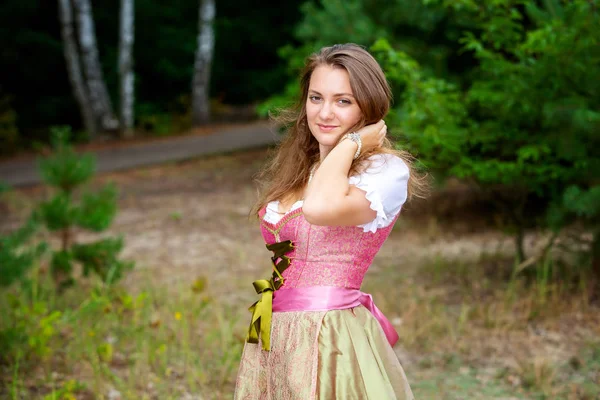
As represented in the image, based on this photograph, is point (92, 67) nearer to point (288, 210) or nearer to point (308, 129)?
point (308, 129)

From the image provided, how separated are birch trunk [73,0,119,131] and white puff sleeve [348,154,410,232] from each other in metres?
12.6

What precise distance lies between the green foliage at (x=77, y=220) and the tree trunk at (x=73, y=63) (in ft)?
31.2

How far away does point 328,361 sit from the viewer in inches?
75.9

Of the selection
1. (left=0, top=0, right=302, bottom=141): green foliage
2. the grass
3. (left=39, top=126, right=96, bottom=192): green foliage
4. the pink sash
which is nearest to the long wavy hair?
the pink sash

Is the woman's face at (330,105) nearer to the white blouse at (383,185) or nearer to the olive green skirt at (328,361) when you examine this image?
the white blouse at (383,185)

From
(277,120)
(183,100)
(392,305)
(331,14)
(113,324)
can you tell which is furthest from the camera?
(183,100)

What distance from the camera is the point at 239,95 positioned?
59.4 ft

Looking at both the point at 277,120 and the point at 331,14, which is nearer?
the point at 277,120

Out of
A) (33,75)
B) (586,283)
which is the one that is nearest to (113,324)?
(586,283)

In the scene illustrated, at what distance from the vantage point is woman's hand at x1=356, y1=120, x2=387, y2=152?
6.44ft

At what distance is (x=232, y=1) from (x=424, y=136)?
1413 cm

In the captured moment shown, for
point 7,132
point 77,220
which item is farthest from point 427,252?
point 7,132

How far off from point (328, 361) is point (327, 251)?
0.28 metres

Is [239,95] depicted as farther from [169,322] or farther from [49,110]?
[169,322]
